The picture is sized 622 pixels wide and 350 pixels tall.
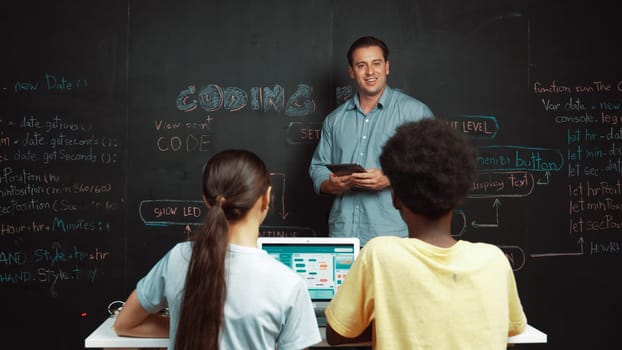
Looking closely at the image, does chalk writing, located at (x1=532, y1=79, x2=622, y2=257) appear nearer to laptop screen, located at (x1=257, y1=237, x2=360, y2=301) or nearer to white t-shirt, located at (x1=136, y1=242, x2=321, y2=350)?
laptop screen, located at (x1=257, y1=237, x2=360, y2=301)

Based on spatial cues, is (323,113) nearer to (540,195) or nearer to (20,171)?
(540,195)

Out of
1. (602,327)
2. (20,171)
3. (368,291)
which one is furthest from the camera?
(602,327)

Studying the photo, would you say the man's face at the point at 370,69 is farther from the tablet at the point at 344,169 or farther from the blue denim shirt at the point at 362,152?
the tablet at the point at 344,169

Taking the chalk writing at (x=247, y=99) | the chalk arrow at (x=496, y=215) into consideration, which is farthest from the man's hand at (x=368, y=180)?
the chalk arrow at (x=496, y=215)

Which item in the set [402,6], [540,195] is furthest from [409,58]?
[540,195]

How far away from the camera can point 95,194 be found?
3834mm

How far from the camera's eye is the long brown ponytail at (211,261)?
1496 millimetres

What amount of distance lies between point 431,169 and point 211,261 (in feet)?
1.85

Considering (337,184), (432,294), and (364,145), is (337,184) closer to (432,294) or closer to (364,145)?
(364,145)

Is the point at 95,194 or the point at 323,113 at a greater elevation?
the point at 323,113

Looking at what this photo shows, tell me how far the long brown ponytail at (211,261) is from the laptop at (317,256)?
79 centimetres

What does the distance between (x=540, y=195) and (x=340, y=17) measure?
170 centimetres


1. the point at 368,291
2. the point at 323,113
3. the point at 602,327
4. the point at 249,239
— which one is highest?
the point at 323,113

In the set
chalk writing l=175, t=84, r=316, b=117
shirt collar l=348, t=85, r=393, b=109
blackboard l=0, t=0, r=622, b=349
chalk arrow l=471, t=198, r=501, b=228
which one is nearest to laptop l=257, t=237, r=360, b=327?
shirt collar l=348, t=85, r=393, b=109
